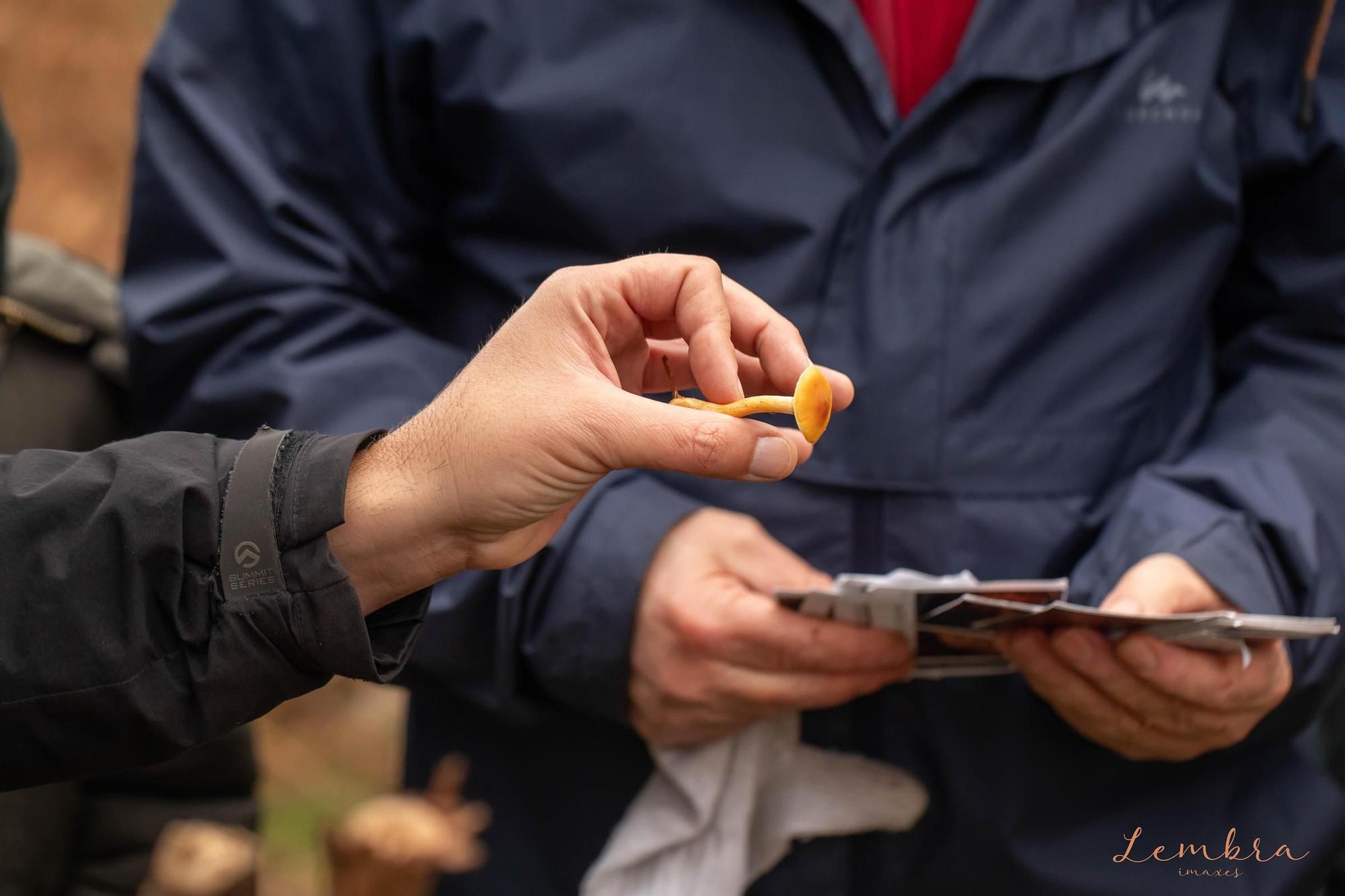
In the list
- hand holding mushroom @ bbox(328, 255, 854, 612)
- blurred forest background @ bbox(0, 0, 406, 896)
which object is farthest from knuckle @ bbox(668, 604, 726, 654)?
blurred forest background @ bbox(0, 0, 406, 896)

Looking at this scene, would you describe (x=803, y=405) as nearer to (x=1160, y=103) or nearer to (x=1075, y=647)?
(x=1075, y=647)

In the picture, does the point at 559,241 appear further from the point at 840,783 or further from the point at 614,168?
the point at 840,783

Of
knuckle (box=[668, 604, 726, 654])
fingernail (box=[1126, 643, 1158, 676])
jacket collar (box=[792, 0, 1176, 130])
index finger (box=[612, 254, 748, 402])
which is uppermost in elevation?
jacket collar (box=[792, 0, 1176, 130])

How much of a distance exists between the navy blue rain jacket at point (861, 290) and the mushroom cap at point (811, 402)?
464 mm

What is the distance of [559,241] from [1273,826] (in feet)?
3.76

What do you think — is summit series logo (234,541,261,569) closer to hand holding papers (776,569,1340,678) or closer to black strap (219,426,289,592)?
black strap (219,426,289,592)

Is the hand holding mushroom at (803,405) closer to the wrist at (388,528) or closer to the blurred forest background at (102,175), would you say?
the wrist at (388,528)

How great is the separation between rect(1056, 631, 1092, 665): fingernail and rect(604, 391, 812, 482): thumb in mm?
576

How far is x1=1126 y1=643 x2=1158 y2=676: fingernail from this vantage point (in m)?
1.33

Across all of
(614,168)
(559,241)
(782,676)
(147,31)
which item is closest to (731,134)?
(614,168)

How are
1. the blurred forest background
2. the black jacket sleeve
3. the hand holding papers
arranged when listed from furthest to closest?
1. the blurred forest background
2. the hand holding papers
3. the black jacket sleeve

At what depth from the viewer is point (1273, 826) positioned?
1397 mm

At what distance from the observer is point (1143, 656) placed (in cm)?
133

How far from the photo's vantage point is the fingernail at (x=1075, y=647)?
1.33m
